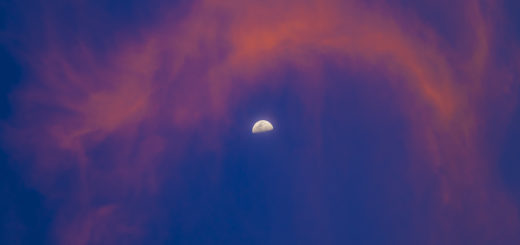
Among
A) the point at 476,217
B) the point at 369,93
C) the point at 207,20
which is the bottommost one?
the point at 476,217

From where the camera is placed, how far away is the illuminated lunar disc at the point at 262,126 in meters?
9.00

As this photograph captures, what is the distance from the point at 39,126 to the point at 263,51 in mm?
4920

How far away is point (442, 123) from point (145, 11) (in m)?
6.73

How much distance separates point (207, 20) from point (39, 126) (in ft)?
13.5

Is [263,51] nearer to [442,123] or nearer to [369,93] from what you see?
[369,93]

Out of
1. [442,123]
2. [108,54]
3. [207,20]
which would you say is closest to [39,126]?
[108,54]

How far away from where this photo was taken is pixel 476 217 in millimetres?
9078

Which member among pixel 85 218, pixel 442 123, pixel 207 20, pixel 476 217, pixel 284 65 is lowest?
pixel 476 217

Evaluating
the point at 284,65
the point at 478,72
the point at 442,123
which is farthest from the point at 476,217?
the point at 284,65

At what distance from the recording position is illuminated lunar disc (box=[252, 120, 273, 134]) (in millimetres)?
9000

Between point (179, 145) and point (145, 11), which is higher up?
point (145, 11)

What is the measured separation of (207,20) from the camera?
909 cm

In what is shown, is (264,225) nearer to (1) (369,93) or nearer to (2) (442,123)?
(1) (369,93)

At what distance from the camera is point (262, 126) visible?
9.00 meters
